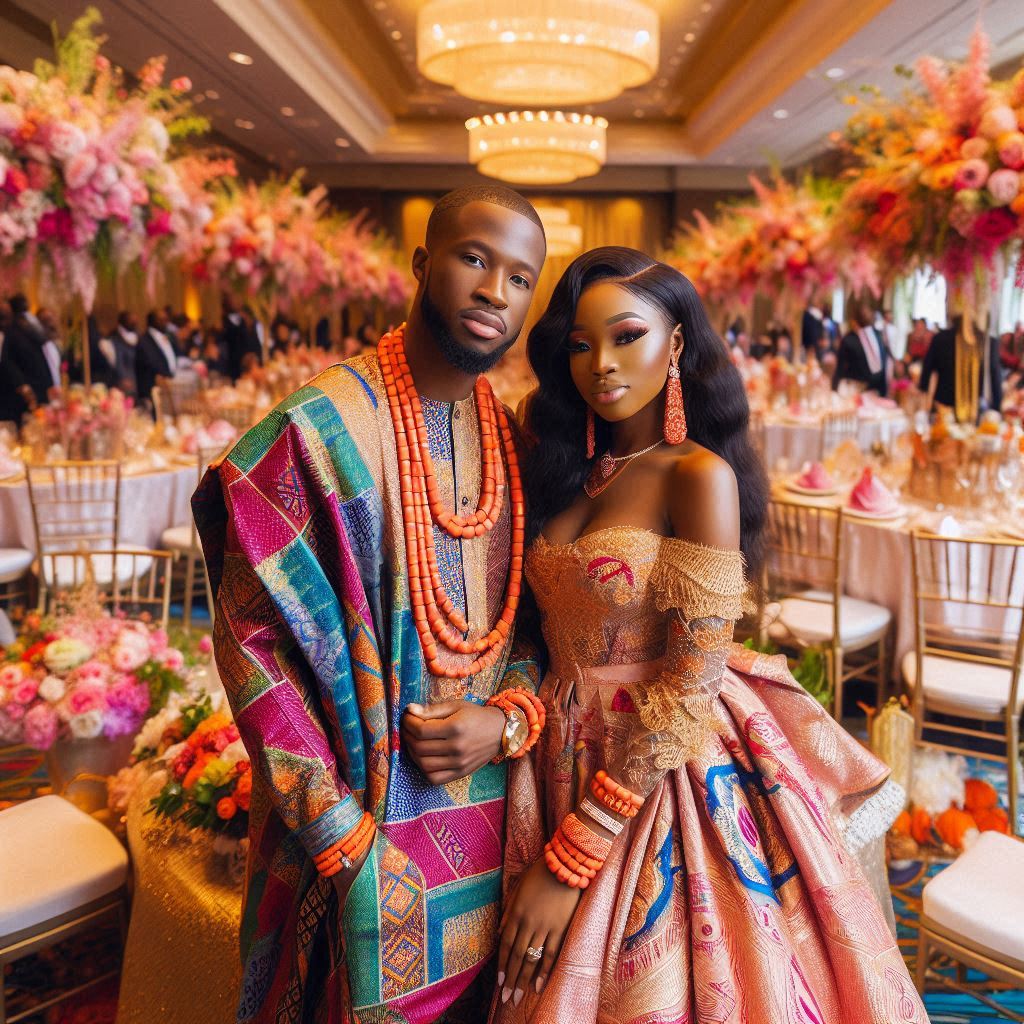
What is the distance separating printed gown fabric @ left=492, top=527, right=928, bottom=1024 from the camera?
1263mm

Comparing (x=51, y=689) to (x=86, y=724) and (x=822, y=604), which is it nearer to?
(x=86, y=724)

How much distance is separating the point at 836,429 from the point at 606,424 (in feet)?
16.7

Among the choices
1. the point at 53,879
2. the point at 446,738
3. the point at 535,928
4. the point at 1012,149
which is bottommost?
the point at 53,879

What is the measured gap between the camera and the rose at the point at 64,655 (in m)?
2.43

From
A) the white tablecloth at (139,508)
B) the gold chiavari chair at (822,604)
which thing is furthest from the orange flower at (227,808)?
the white tablecloth at (139,508)

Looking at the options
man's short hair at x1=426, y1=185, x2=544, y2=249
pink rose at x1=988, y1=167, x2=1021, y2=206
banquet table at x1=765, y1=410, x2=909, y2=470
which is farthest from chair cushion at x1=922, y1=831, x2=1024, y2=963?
banquet table at x1=765, y1=410, x2=909, y2=470

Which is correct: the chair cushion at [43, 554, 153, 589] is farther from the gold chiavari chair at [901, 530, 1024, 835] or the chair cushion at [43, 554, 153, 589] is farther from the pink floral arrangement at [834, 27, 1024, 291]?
the pink floral arrangement at [834, 27, 1024, 291]

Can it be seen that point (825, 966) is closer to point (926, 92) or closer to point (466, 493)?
point (466, 493)

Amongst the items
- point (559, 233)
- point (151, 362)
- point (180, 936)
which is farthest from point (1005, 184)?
point (151, 362)

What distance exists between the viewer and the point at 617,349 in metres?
1.36

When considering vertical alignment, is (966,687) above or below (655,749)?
below

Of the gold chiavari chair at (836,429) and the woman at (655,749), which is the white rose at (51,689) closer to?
the woman at (655,749)

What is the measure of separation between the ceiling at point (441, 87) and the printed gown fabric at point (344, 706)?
7.01m

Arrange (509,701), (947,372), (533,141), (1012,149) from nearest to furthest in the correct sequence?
(509,701)
(1012,149)
(947,372)
(533,141)
